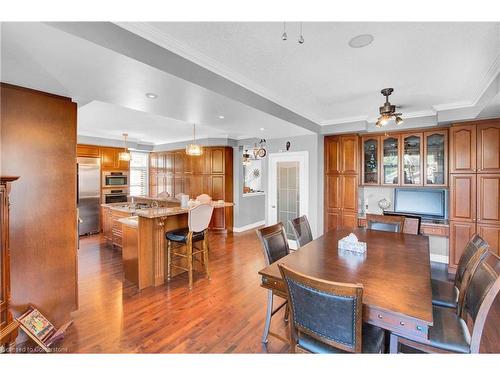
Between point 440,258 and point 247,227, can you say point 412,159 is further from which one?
point 247,227

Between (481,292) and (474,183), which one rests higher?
(474,183)

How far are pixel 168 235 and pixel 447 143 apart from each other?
15.1 feet

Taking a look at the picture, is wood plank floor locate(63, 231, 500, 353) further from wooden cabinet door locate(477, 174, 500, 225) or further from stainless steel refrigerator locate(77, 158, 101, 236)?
stainless steel refrigerator locate(77, 158, 101, 236)

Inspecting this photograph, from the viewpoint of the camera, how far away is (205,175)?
21.4 feet

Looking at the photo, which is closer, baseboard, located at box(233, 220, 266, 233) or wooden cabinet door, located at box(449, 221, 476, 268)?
wooden cabinet door, located at box(449, 221, 476, 268)

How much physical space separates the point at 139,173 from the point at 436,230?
25.8 feet

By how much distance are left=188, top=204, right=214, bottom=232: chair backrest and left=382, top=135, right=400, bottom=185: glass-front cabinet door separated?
328 cm

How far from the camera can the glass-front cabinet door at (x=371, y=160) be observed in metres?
4.39

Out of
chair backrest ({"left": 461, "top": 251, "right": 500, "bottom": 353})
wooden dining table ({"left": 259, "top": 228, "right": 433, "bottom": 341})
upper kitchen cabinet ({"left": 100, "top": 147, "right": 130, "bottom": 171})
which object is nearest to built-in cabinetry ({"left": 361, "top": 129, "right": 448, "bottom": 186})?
wooden dining table ({"left": 259, "top": 228, "right": 433, "bottom": 341})

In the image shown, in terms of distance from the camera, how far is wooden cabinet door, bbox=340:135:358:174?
4.38 m

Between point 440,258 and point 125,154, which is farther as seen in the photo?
point 125,154

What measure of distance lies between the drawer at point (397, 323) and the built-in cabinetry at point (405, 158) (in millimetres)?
3596

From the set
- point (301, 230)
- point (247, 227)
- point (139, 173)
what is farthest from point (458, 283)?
point (139, 173)
